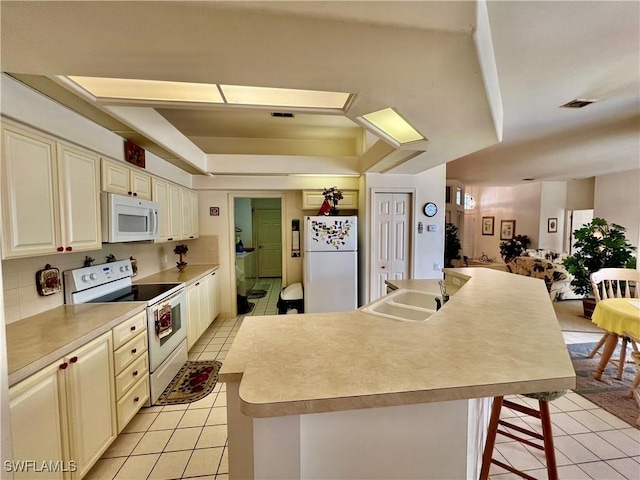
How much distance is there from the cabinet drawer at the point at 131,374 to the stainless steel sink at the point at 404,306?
64.9 inches

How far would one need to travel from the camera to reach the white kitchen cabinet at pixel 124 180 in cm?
212

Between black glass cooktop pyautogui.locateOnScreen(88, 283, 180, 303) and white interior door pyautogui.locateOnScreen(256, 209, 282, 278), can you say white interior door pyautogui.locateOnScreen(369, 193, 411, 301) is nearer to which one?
black glass cooktop pyautogui.locateOnScreen(88, 283, 180, 303)

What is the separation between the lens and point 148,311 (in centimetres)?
217

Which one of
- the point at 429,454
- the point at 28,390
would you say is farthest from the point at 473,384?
the point at 28,390

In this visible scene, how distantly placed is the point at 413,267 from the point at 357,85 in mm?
3060

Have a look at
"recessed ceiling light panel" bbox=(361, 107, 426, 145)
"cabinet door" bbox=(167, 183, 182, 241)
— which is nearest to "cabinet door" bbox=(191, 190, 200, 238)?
"cabinet door" bbox=(167, 183, 182, 241)

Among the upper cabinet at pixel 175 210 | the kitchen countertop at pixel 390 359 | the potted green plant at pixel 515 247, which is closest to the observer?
the kitchen countertop at pixel 390 359

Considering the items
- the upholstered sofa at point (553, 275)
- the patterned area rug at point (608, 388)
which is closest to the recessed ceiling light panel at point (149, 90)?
the patterned area rug at point (608, 388)

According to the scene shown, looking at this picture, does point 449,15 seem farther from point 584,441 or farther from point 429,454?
point 584,441

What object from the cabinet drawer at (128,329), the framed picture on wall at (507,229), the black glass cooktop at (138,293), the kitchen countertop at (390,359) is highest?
the framed picture on wall at (507,229)

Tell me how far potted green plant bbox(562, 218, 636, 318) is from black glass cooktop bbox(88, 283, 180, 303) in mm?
5485

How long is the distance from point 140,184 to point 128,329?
1.40m

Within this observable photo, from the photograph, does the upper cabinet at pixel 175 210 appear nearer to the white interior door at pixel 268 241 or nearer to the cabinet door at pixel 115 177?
the cabinet door at pixel 115 177

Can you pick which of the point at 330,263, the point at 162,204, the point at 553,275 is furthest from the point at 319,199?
the point at 553,275
